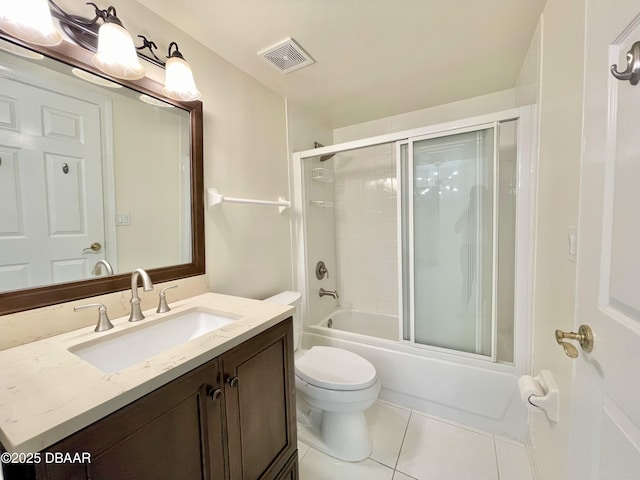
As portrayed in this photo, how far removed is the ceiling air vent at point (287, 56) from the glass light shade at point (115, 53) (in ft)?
2.38

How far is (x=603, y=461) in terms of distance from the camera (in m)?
0.58

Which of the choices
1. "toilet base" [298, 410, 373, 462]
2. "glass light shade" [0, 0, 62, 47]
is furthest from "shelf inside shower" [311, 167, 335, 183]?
"toilet base" [298, 410, 373, 462]

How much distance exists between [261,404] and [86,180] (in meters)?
1.08

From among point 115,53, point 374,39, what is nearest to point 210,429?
point 115,53

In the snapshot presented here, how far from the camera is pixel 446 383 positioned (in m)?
1.62

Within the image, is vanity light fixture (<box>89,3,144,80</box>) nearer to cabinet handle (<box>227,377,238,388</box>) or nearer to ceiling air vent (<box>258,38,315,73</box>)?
ceiling air vent (<box>258,38,315,73</box>)

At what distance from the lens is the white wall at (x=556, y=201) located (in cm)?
88

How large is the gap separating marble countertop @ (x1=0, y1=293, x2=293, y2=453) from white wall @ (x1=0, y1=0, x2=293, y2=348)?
17cm

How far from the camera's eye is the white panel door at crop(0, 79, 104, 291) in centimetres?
84

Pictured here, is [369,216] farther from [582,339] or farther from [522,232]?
[582,339]

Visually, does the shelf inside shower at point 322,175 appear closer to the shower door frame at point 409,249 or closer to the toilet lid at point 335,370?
the shower door frame at point 409,249

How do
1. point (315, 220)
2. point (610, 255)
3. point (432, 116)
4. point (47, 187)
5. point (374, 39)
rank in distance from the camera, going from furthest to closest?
point (315, 220), point (432, 116), point (374, 39), point (47, 187), point (610, 255)

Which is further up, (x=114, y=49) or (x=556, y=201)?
(x=114, y=49)

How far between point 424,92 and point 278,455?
240cm
